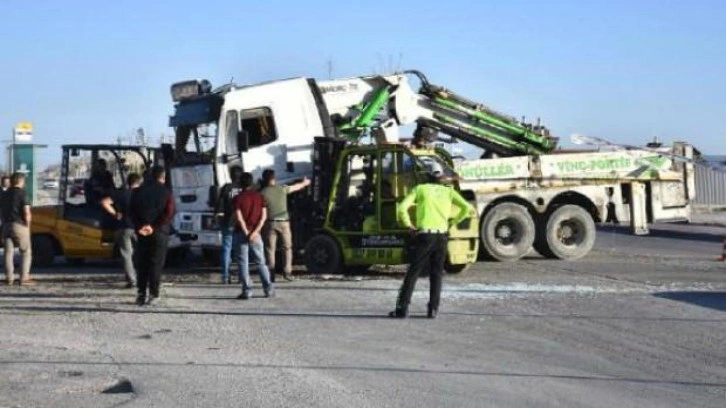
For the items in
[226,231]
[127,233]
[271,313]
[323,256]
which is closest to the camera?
[271,313]

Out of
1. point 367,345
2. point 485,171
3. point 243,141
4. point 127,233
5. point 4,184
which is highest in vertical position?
point 243,141

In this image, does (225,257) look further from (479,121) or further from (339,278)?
(479,121)

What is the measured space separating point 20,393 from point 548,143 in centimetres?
1495

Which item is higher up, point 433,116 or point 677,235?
point 433,116

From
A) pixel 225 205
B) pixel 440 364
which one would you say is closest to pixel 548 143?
pixel 225 205

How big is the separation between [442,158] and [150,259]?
6627mm

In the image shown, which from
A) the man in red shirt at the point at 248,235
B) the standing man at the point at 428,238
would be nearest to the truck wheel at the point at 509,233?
the man in red shirt at the point at 248,235

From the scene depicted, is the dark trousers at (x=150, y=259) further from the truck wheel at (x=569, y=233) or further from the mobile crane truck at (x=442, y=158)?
the truck wheel at (x=569, y=233)

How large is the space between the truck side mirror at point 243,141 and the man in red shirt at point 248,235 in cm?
365

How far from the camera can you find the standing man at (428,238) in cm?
1192

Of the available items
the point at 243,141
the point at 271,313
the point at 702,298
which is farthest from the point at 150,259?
the point at 702,298

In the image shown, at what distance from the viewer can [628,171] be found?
2053cm

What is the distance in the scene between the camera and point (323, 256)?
17297 millimetres

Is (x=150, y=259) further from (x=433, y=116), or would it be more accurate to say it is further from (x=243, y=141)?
(x=433, y=116)
